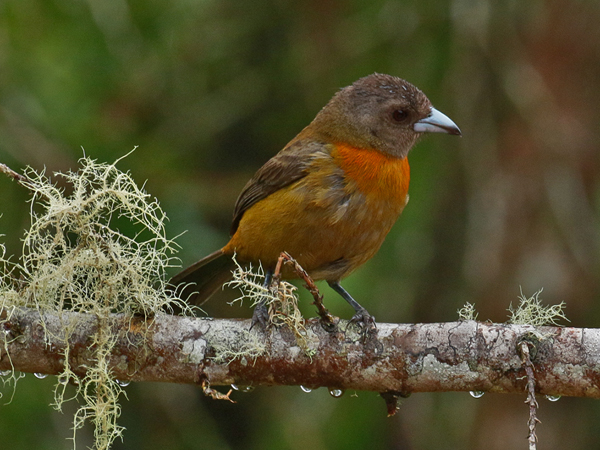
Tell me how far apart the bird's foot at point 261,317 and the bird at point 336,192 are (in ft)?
2.19

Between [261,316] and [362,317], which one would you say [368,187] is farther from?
[261,316]

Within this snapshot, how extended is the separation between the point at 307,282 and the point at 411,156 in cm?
241

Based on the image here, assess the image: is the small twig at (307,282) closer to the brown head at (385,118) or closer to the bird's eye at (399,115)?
the brown head at (385,118)

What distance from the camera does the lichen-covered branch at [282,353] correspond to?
8.66 ft

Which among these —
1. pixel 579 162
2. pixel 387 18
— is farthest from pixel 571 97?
pixel 387 18

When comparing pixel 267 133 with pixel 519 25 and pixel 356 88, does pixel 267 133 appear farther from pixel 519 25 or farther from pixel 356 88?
pixel 519 25

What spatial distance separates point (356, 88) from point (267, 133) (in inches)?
47.8

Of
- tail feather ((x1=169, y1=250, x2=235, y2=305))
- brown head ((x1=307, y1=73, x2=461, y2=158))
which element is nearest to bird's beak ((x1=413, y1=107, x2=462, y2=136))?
brown head ((x1=307, y1=73, x2=461, y2=158))

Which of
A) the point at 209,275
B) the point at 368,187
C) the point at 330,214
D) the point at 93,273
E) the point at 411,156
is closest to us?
the point at 93,273

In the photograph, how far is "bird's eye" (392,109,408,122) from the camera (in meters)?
4.09

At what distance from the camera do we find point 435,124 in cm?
407

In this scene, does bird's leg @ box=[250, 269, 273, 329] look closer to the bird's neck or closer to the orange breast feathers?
the orange breast feathers

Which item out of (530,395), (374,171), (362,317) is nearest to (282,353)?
(362,317)

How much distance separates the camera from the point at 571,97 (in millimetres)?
4688
